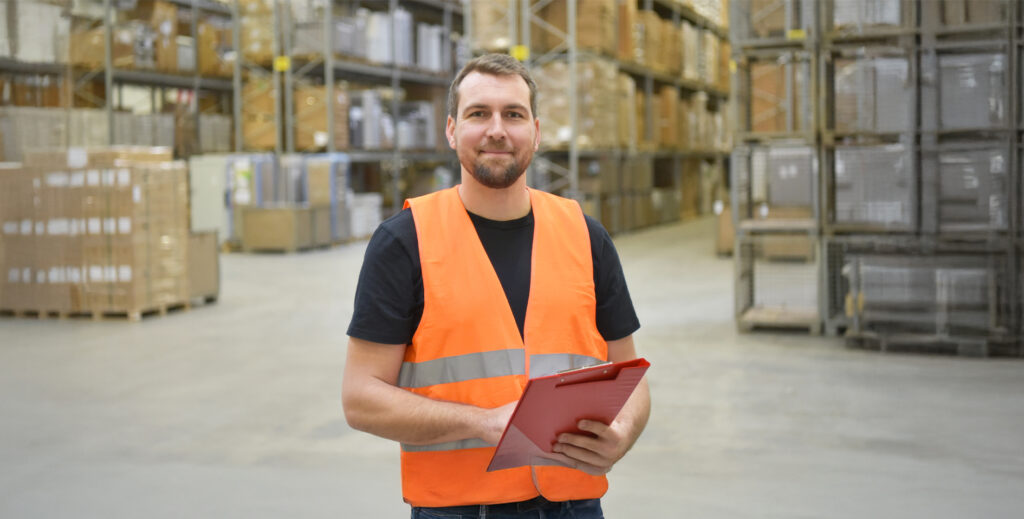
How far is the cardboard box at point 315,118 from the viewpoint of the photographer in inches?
644

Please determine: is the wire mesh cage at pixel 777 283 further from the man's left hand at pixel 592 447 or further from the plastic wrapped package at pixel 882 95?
the man's left hand at pixel 592 447

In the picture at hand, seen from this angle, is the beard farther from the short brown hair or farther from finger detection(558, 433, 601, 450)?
finger detection(558, 433, 601, 450)

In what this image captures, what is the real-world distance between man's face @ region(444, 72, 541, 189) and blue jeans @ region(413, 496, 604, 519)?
23.5 inches

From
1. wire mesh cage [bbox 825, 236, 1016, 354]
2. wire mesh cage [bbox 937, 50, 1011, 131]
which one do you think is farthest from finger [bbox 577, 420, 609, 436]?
wire mesh cage [bbox 937, 50, 1011, 131]

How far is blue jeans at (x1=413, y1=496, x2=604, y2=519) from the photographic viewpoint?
196cm

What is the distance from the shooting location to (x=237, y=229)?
15.8 m

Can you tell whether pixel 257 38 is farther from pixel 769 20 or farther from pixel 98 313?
pixel 769 20

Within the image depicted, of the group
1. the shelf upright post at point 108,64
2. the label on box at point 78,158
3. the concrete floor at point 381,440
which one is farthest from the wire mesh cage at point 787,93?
the shelf upright post at point 108,64

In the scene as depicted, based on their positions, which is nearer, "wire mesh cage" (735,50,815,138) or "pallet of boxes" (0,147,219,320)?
"wire mesh cage" (735,50,815,138)

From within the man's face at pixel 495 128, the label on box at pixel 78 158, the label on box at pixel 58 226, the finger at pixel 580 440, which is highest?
the label on box at pixel 78 158

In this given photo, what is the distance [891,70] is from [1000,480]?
384 centimetres

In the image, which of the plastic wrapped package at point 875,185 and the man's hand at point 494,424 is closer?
the man's hand at point 494,424

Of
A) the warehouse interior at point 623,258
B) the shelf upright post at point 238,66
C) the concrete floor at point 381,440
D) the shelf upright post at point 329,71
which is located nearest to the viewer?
the concrete floor at point 381,440

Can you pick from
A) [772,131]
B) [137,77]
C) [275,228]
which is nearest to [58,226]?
[275,228]
